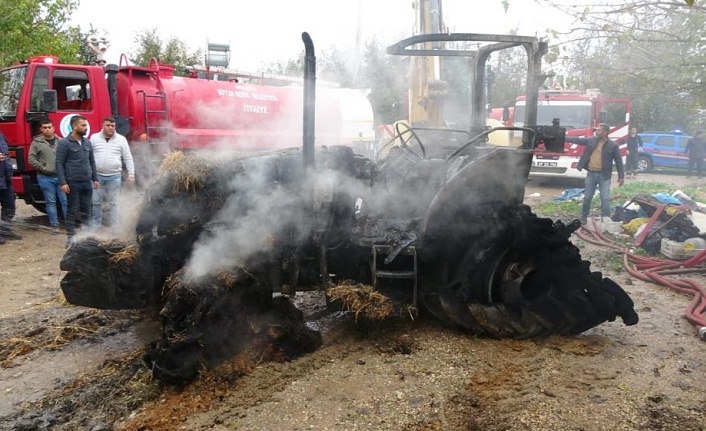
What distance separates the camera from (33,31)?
11.5 m

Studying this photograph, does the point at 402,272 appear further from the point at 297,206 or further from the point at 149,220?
the point at 149,220

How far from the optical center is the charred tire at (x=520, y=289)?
414 centimetres

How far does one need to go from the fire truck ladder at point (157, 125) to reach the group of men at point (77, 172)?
57.2 inches

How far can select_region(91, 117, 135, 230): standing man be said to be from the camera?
23.9 feet

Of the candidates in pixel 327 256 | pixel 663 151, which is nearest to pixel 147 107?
pixel 327 256

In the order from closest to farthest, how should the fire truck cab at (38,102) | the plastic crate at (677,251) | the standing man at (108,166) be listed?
the plastic crate at (677,251) → the standing man at (108,166) → the fire truck cab at (38,102)

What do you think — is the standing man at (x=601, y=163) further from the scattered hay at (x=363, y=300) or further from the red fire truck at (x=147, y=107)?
the scattered hay at (x=363, y=300)

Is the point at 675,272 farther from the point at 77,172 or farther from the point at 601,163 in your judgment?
the point at 77,172

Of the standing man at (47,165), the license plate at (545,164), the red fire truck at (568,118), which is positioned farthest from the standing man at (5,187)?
the license plate at (545,164)

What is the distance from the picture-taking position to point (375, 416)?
122 inches

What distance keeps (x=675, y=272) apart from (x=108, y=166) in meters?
7.01

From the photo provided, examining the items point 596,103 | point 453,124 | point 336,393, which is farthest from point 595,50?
point 596,103

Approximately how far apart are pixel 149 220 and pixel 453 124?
23.6 feet

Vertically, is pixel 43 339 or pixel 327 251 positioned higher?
pixel 327 251
